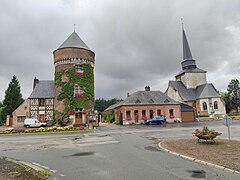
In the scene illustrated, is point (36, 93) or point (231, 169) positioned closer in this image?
point (231, 169)

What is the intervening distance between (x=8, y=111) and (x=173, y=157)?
158 feet

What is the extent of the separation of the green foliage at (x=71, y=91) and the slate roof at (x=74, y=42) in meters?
3.96

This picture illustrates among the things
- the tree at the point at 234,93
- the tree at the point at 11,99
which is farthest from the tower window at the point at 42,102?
the tree at the point at 234,93

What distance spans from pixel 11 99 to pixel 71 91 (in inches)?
921

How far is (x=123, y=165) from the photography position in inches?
245

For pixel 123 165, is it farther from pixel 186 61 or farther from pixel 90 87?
pixel 186 61

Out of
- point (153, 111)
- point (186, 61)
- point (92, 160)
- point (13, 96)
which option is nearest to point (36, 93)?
point (13, 96)

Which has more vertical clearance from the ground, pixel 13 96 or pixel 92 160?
pixel 13 96

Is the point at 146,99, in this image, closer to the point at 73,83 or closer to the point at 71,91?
the point at 73,83

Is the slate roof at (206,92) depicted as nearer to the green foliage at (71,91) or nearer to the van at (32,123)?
the green foliage at (71,91)

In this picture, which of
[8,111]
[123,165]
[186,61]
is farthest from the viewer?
[186,61]

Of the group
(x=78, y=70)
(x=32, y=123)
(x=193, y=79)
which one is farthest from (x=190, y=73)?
(x=32, y=123)

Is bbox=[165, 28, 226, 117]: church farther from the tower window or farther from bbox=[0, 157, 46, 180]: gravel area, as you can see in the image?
bbox=[0, 157, 46, 180]: gravel area

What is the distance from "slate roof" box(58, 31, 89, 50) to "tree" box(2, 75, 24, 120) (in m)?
22.2
